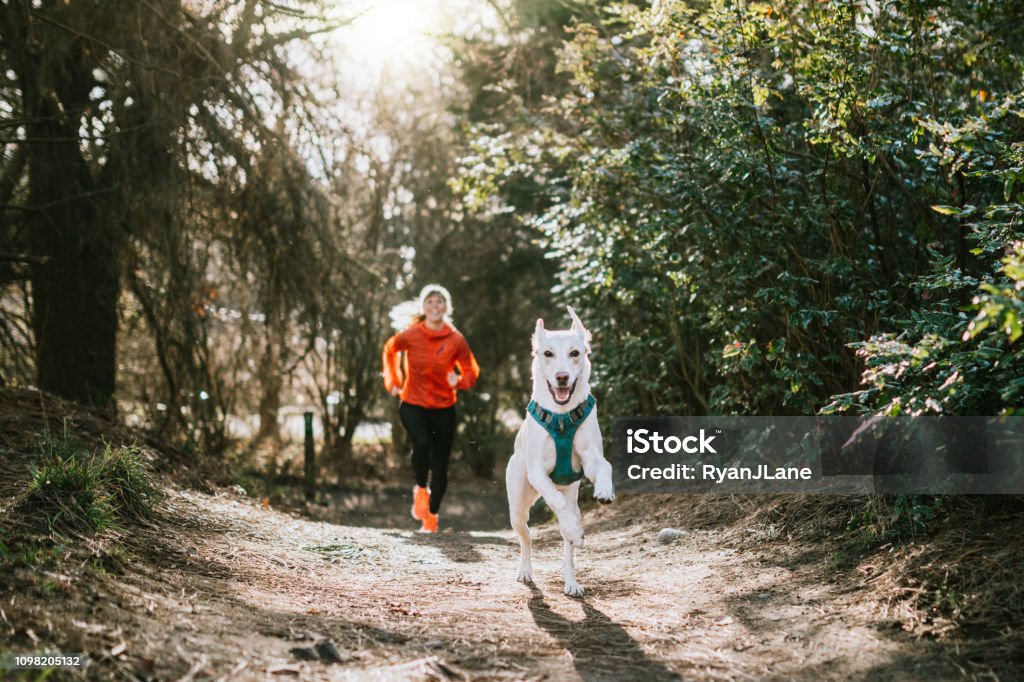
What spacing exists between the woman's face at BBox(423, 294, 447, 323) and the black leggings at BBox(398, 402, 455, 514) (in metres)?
0.89

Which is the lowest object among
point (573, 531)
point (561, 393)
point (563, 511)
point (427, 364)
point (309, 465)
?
point (309, 465)

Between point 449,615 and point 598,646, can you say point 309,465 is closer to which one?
point 449,615

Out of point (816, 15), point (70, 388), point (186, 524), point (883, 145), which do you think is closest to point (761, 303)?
point (883, 145)

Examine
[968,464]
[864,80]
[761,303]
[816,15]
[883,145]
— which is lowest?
[968,464]

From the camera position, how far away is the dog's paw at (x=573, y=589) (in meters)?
5.16

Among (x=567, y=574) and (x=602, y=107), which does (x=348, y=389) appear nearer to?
(x=602, y=107)

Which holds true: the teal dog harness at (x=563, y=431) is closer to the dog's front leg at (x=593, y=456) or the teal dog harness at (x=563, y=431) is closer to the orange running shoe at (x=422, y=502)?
the dog's front leg at (x=593, y=456)

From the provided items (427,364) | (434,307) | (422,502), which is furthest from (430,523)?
(434,307)

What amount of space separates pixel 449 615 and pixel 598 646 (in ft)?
2.85

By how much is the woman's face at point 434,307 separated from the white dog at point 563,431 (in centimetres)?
335

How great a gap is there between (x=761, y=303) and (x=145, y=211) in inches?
242

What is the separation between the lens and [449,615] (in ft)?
15.0

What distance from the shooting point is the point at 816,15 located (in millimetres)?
6020

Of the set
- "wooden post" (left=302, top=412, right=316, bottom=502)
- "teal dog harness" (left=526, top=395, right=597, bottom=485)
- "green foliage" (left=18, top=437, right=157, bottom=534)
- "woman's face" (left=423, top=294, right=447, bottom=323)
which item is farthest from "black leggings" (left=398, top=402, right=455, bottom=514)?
"wooden post" (left=302, top=412, right=316, bottom=502)
